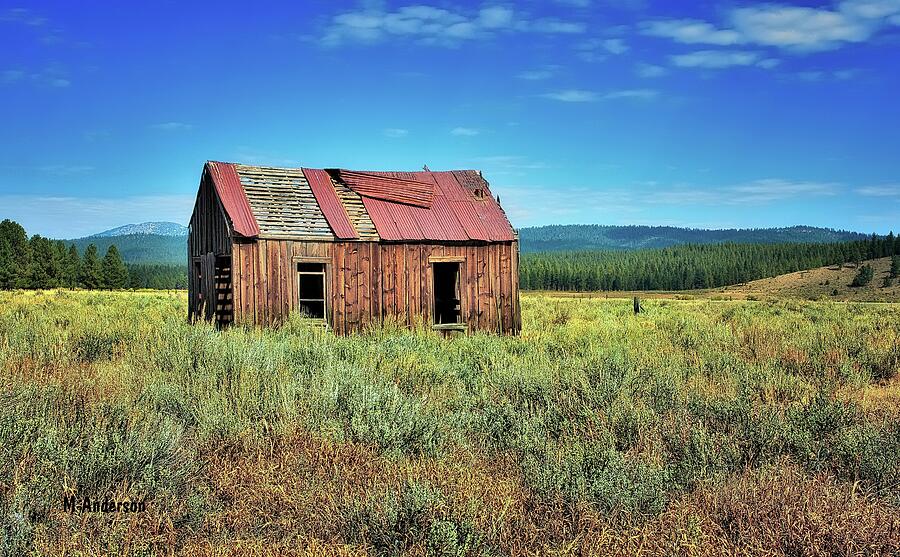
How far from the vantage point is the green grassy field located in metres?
4.32

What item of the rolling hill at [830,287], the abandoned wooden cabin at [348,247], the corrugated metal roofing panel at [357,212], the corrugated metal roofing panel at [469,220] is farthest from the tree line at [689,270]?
the corrugated metal roofing panel at [357,212]

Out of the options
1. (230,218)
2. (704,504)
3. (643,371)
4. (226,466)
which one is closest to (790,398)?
(643,371)

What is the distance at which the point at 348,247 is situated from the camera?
1584 centimetres

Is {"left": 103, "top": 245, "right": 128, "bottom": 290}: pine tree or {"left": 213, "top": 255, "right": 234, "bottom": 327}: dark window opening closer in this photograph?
{"left": 213, "top": 255, "right": 234, "bottom": 327}: dark window opening

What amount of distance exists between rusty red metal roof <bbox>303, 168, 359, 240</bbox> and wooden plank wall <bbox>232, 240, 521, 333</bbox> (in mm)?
261

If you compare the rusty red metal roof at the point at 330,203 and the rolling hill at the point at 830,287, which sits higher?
the rusty red metal roof at the point at 330,203

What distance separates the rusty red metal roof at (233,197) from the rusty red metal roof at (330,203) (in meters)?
1.59

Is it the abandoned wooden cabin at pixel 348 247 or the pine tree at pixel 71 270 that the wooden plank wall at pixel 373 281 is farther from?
the pine tree at pixel 71 270

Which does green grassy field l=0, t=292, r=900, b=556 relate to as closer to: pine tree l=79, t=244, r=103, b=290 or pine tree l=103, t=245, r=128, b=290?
pine tree l=79, t=244, r=103, b=290

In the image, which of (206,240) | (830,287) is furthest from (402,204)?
(830,287)

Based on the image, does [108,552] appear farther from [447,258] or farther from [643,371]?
[447,258]

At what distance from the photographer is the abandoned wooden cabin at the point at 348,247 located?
599 inches

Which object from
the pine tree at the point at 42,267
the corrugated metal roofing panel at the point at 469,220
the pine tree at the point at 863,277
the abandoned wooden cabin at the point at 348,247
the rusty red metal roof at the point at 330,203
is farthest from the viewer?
the pine tree at the point at 42,267

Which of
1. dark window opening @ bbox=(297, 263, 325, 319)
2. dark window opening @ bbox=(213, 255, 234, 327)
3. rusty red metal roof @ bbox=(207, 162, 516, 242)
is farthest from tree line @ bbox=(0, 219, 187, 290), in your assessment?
rusty red metal roof @ bbox=(207, 162, 516, 242)
